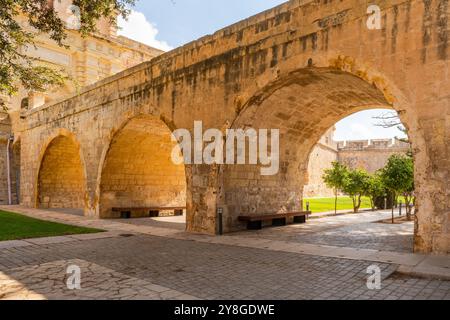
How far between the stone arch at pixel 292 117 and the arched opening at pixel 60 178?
11.0 meters

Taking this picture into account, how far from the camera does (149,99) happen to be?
38.4 ft

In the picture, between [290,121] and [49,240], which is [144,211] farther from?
[290,121]

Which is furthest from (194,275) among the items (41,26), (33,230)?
(41,26)

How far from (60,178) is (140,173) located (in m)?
7.09

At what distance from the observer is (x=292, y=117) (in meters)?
10.1

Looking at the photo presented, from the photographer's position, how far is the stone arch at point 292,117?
8.23 meters

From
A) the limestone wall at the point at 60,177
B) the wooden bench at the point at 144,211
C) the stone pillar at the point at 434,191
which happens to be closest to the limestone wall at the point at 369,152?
the wooden bench at the point at 144,211

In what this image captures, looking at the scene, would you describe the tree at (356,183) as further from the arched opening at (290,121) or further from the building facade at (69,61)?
the building facade at (69,61)

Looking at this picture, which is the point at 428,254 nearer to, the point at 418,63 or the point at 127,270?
the point at 418,63

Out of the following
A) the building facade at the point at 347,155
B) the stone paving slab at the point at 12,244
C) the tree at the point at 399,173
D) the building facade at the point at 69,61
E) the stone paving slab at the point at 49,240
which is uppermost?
the building facade at the point at 69,61

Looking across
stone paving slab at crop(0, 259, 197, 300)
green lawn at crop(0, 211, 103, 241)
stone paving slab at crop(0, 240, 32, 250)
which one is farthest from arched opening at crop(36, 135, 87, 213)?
stone paving slab at crop(0, 259, 197, 300)

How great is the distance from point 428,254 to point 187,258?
400cm

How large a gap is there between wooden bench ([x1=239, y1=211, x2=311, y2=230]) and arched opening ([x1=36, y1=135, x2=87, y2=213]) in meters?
11.0

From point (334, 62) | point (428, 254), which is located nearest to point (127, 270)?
point (428, 254)
